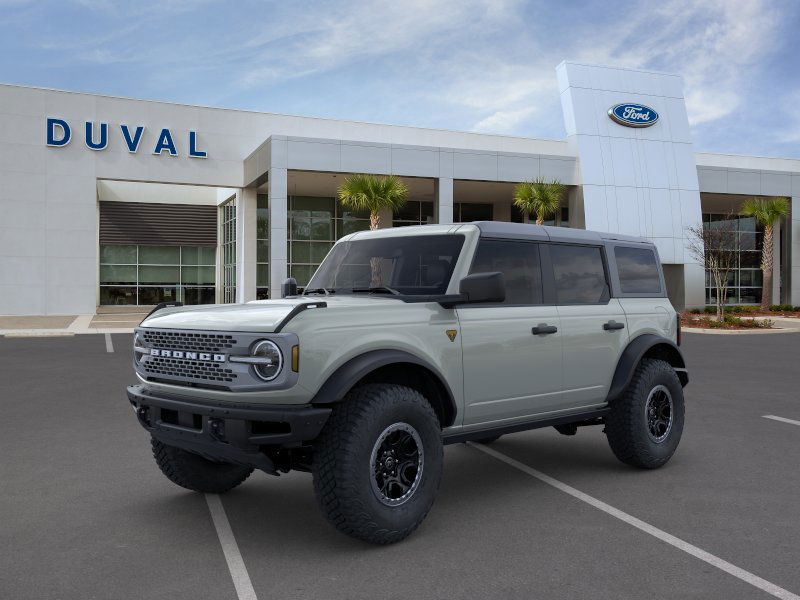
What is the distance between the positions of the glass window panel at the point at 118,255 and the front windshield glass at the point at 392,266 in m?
33.4

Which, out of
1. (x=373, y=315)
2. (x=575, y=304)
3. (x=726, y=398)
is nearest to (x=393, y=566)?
(x=373, y=315)

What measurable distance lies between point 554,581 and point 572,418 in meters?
2.07

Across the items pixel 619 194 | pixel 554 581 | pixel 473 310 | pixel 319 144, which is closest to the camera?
pixel 554 581

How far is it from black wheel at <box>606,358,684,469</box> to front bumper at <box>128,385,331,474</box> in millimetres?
2988

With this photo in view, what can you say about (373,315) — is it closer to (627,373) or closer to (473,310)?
(473,310)

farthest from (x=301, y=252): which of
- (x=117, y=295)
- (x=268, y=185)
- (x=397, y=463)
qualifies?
(x=397, y=463)

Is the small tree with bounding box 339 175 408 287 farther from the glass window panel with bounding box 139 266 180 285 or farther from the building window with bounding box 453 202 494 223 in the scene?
the glass window panel with bounding box 139 266 180 285

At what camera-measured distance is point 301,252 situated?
113ft

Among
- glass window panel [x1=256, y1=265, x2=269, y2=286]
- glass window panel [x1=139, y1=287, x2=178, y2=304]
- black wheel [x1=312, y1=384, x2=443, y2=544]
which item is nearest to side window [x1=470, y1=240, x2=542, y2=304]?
black wheel [x1=312, y1=384, x2=443, y2=544]

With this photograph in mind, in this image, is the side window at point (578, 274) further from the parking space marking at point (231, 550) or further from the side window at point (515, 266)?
the parking space marking at point (231, 550)

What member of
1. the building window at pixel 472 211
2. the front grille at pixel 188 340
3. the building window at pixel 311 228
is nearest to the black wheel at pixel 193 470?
the front grille at pixel 188 340

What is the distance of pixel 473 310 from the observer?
16.8 feet

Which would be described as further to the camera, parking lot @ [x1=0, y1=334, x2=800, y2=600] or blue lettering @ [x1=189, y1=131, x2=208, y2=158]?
blue lettering @ [x1=189, y1=131, x2=208, y2=158]

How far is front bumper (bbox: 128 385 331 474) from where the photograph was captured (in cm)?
411
